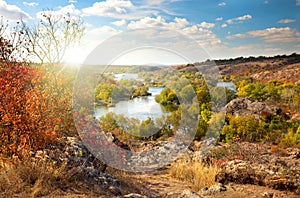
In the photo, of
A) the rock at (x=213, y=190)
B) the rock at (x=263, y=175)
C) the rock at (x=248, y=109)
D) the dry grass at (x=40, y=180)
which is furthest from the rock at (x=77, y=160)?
the rock at (x=248, y=109)

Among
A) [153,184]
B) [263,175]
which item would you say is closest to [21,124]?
[153,184]

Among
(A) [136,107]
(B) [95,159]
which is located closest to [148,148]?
(A) [136,107]

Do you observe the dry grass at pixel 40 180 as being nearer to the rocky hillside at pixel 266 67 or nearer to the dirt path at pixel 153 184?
the dirt path at pixel 153 184

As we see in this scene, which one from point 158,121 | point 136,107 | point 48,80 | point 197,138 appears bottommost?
point 197,138

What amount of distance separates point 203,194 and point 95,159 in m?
2.46

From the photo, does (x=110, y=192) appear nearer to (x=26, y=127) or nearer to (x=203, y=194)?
(x=203, y=194)

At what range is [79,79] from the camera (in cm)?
796

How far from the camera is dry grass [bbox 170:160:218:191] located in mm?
6564

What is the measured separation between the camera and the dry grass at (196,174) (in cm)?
656

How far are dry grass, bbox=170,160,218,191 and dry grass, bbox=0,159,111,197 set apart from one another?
2.88 metres

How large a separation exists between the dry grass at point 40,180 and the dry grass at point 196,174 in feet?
9.46

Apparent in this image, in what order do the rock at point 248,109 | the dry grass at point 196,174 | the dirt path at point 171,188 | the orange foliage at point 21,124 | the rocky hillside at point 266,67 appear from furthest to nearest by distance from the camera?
the rocky hillside at point 266,67 → the rock at point 248,109 → the dry grass at point 196,174 → the orange foliage at point 21,124 → the dirt path at point 171,188

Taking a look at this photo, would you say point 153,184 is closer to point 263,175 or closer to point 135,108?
point 263,175

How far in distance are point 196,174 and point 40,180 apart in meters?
4.13
